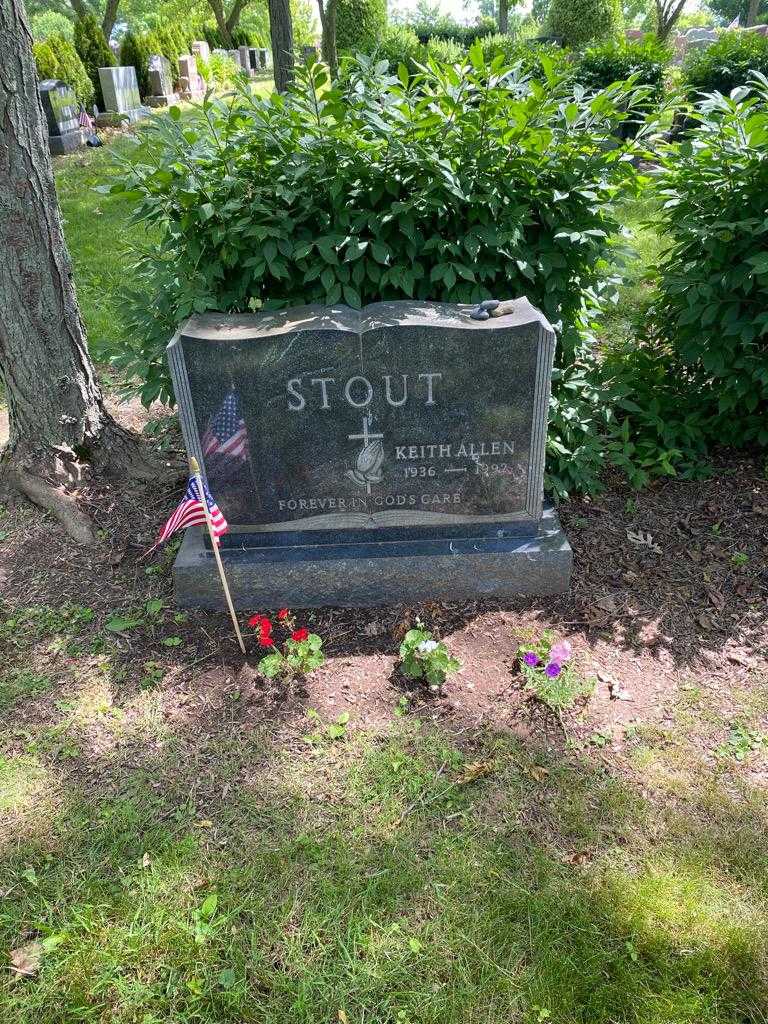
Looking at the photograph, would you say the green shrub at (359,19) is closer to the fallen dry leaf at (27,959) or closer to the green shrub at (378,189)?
the green shrub at (378,189)

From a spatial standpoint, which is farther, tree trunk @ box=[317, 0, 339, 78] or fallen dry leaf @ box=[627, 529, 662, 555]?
tree trunk @ box=[317, 0, 339, 78]

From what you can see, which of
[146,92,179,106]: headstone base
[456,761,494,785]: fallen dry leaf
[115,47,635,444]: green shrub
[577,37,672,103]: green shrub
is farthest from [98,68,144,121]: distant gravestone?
[456,761,494,785]: fallen dry leaf

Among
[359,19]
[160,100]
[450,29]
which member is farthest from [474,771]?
[450,29]

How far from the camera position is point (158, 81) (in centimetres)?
1850

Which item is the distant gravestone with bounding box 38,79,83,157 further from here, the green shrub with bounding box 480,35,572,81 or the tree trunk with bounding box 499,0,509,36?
the tree trunk with bounding box 499,0,509,36

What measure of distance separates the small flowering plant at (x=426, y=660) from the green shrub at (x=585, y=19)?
21.6 m

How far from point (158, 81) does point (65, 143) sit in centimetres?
752

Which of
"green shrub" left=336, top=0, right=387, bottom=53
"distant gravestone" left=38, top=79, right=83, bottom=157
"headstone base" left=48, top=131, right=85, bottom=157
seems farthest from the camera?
"green shrub" left=336, top=0, right=387, bottom=53

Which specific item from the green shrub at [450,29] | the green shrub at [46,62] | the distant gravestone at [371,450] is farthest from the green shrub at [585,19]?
the distant gravestone at [371,450]

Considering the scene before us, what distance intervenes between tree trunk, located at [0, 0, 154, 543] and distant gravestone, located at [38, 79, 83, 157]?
984 centimetres

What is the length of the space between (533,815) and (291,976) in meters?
1.04

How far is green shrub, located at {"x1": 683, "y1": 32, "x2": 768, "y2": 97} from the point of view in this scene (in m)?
12.2

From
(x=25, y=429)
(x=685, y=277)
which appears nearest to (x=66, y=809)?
(x=25, y=429)

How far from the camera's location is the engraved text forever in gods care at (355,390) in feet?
11.4
